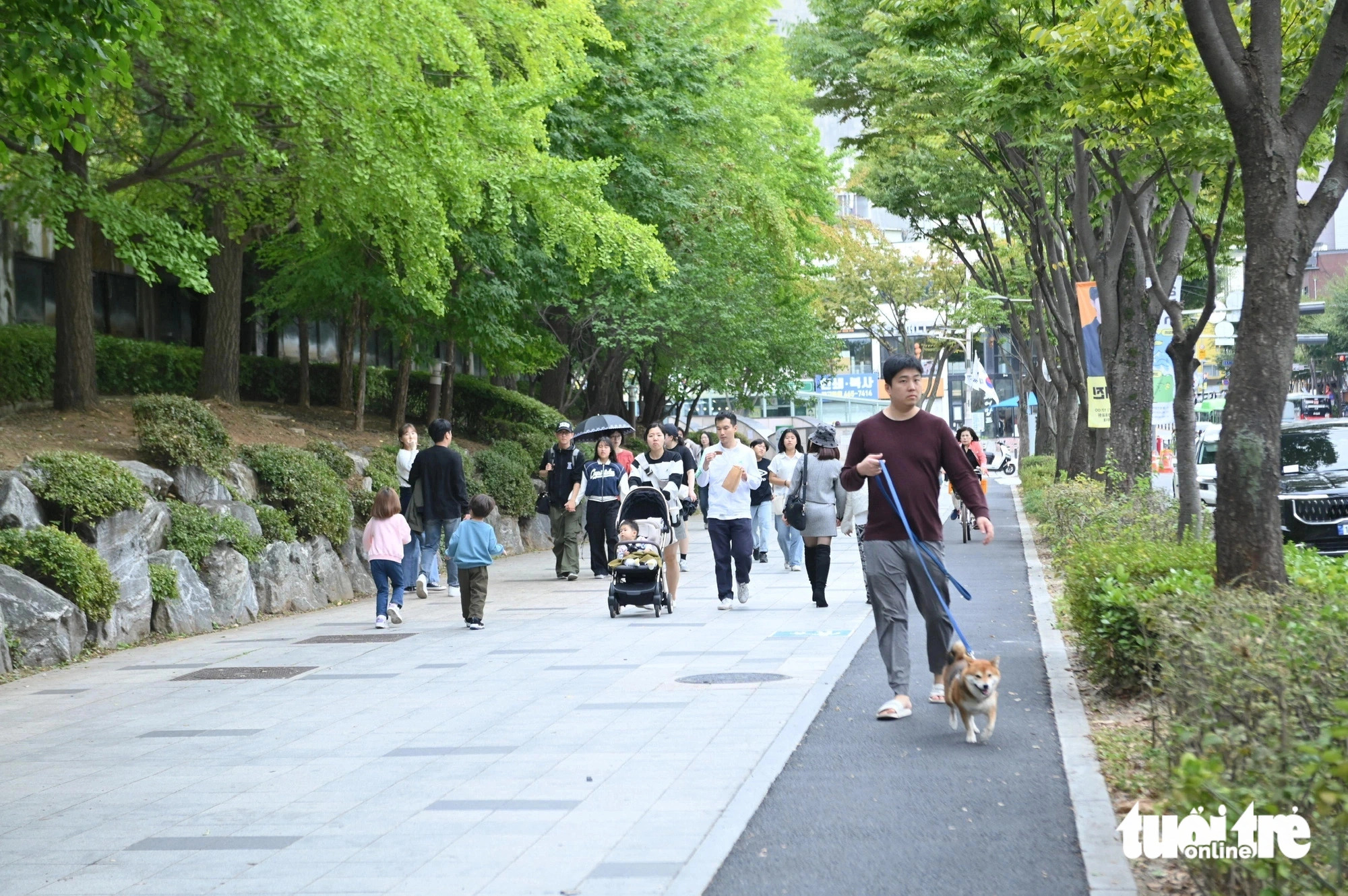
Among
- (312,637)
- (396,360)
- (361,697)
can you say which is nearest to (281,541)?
(312,637)

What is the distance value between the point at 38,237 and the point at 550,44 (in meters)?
9.17

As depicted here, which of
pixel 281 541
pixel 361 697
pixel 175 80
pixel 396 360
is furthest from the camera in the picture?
pixel 396 360

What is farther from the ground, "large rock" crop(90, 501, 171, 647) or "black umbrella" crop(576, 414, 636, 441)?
"black umbrella" crop(576, 414, 636, 441)

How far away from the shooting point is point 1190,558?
8852 millimetres

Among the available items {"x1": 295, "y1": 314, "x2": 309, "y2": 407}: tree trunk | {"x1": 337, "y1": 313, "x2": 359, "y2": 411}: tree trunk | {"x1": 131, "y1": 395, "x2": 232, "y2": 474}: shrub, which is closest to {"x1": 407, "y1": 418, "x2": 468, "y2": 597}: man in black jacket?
{"x1": 131, "y1": 395, "x2": 232, "y2": 474}: shrub

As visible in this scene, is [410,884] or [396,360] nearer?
[410,884]

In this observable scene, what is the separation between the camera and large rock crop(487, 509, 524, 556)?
76.5ft

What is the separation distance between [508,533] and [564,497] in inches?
236

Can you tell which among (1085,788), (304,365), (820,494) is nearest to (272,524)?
(820,494)

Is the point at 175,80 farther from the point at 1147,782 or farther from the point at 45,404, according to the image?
the point at 1147,782

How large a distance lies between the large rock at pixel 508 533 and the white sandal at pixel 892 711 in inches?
606

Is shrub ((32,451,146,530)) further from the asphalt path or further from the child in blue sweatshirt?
the asphalt path

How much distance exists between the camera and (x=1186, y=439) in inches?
487

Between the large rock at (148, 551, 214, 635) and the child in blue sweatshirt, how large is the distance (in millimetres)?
2594
